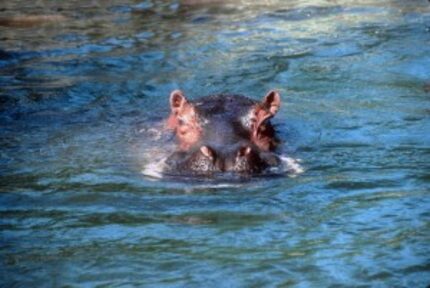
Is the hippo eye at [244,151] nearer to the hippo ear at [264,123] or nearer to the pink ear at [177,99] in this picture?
the hippo ear at [264,123]

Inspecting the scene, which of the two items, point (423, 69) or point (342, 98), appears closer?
point (342, 98)

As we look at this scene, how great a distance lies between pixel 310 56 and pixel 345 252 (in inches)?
243

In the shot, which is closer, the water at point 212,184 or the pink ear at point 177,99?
the water at point 212,184

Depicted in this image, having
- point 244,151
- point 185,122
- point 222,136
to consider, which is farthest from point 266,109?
point 244,151

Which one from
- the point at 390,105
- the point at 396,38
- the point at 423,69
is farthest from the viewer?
the point at 396,38

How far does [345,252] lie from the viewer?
13.8 feet

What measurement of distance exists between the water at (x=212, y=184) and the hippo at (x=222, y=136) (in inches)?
6.8

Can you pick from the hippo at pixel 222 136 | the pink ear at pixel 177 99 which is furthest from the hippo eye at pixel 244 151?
the pink ear at pixel 177 99

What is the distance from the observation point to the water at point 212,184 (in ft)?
13.6

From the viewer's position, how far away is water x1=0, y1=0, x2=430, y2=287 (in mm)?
4156

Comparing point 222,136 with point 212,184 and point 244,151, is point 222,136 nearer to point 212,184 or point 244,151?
point 244,151

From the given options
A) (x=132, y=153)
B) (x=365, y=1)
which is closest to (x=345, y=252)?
(x=132, y=153)

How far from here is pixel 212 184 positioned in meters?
5.38

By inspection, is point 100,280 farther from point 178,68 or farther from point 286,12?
point 286,12
